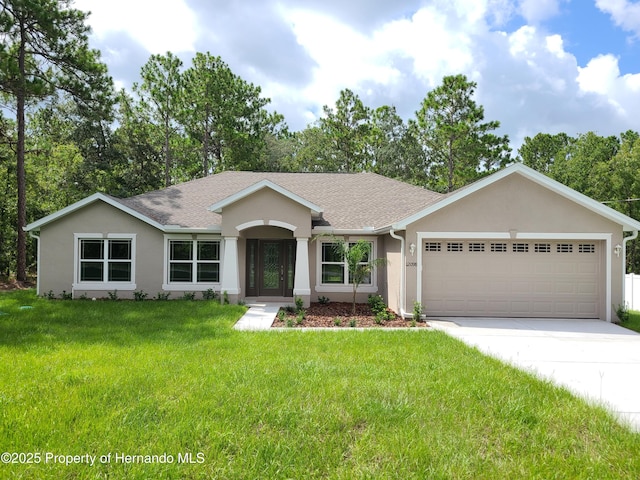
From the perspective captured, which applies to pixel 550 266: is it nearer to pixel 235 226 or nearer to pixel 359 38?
pixel 359 38

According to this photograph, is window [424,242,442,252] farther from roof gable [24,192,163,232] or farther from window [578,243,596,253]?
roof gable [24,192,163,232]

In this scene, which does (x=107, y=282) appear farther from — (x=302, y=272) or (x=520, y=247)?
(x=520, y=247)

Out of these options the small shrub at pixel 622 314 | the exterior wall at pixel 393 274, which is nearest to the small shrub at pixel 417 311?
the exterior wall at pixel 393 274

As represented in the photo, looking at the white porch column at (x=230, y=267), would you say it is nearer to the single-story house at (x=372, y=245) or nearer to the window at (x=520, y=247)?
the single-story house at (x=372, y=245)

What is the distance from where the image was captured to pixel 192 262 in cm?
1402

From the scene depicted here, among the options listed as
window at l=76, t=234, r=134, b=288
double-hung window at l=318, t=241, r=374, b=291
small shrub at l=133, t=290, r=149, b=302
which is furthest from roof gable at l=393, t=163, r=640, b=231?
window at l=76, t=234, r=134, b=288

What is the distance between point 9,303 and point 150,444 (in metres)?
11.8

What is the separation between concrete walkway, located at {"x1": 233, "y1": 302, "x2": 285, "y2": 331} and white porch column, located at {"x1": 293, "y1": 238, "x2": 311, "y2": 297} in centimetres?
91

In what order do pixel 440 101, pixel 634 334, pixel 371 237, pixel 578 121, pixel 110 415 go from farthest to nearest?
pixel 578 121
pixel 440 101
pixel 371 237
pixel 634 334
pixel 110 415

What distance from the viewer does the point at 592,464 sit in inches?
143

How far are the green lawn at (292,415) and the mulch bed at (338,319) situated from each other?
9.17 feet

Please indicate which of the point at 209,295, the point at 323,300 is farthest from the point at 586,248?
the point at 209,295

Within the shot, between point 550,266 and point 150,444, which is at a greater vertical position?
point 550,266

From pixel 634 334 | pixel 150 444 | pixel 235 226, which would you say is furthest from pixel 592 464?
→ pixel 235 226
